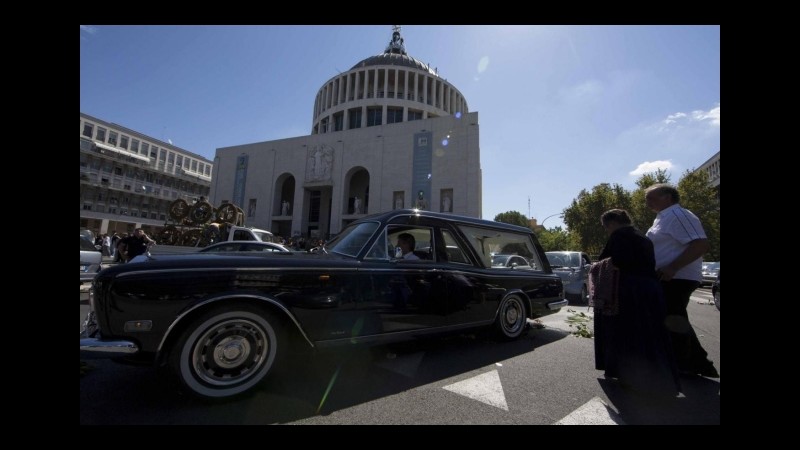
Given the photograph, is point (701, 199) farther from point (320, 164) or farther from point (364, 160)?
→ point (320, 164)

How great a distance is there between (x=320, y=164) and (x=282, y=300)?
4126cm

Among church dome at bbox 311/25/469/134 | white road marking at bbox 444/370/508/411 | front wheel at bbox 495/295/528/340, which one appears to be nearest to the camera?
white road marking at bbox 444/370/508/411

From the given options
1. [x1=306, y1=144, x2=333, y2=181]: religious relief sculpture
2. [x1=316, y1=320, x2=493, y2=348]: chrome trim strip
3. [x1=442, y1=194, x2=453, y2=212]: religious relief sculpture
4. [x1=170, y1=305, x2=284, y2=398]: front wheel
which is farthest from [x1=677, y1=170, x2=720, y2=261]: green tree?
[x1=306, y1=144, x2=333, y2=181]: religious relief sculpture

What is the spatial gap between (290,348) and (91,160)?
2672 inches

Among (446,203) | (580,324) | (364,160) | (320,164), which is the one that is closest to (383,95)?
(364,160)

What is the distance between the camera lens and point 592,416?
88.3 inches

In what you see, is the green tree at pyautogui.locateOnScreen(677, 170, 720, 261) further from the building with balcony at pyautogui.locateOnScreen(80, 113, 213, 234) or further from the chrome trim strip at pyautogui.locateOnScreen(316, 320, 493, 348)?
the building with balcony at pyautogui.locateOnScreen(80, 113, 213, 234)

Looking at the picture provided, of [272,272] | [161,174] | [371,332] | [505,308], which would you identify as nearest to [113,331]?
[272,272]

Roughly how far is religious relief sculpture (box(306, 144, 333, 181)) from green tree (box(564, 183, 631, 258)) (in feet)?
98.5

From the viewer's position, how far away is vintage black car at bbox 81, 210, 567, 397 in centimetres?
205

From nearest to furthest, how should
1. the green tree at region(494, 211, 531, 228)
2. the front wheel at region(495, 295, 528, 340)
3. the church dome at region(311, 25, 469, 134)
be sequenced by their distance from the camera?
1. the front wheel at region(495, 295, 528, 340)
2. the church dome at region(311, 25, 469, 134)
3. the green tree at region(494, 211, 531, 228)
